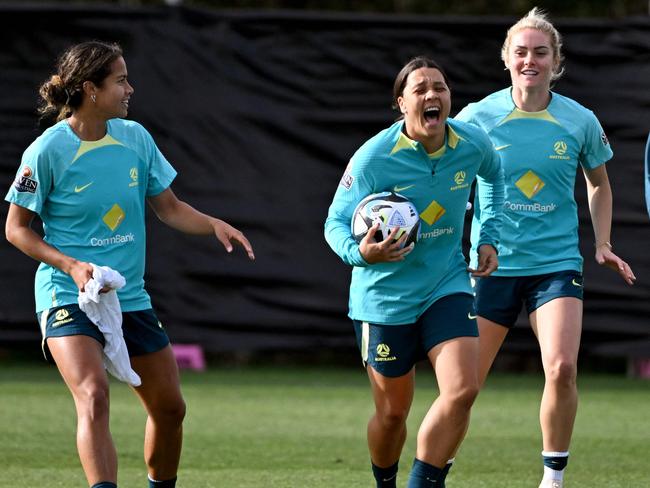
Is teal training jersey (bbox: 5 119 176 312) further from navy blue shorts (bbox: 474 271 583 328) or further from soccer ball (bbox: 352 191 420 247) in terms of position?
navy blue shorts (bbox: 474 271 583 328)

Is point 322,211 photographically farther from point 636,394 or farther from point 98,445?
point 98,445

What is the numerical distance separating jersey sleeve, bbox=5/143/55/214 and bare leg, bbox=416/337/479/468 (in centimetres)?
184

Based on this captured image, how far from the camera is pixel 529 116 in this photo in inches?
278

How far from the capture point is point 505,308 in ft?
22.9

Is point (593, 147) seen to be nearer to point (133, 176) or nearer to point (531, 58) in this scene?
point (531, 58)

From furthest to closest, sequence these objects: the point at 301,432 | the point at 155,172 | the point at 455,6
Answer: the point at 455,6 < the point at 301,432 < the point at 155,172

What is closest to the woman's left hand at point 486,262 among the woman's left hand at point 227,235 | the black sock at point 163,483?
the woman's left hand at point 227,235

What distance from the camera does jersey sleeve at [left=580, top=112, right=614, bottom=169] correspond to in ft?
23.2

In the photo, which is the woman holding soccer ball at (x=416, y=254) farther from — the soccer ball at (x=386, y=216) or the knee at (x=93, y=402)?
the knee at (x=93, y=402)

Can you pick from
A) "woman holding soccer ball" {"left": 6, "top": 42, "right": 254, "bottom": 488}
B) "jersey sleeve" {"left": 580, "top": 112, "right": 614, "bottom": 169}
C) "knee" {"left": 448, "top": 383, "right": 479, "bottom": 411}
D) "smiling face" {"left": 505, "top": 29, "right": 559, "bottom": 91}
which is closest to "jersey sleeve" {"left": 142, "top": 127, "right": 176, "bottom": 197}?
"woman holding soccer ball" {"left": 6, "top": 42, "right": 254, "bottom": 488}

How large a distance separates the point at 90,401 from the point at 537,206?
8.58ft

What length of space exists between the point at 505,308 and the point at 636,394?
4.85 m

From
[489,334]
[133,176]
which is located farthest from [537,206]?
[133,176]

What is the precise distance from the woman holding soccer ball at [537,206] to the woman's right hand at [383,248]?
1.10m
